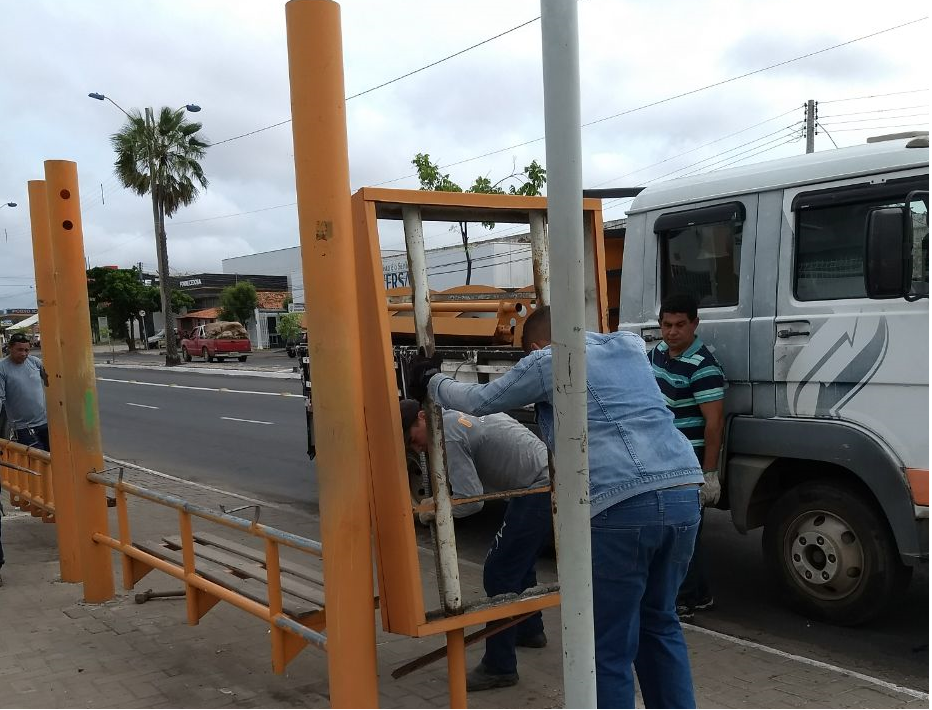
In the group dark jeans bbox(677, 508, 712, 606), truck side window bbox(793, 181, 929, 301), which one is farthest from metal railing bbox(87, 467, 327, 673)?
truck side window bbox(793, 181, 929, 301)

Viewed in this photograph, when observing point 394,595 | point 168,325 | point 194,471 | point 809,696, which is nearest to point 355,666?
point 394,595

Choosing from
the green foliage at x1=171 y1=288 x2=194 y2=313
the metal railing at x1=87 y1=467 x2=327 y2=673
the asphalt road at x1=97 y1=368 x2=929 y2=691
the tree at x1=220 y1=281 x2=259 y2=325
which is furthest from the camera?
the green foliage at x1=171 y1=288 x2=194 y2=313

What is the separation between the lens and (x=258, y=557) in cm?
490

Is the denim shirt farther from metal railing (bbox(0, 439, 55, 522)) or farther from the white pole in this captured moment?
metal railing (bbox(0, 439, 55, 522))

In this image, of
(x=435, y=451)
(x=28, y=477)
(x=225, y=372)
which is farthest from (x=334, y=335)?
(x=225, y=372)

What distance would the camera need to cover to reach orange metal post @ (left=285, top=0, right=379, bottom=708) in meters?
3.12

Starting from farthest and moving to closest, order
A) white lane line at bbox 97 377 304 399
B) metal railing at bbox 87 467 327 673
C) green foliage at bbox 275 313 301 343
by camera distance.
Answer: green foliage at bbox 275 313 301 343, white lane line at bbox 97 377 304 399, metal railing at bbox 87 467 327 673

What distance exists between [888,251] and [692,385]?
49.6 inches

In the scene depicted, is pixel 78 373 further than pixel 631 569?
Yes

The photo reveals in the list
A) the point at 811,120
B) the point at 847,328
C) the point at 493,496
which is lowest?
the point at 493,496

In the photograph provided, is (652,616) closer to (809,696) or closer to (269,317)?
(809,696)

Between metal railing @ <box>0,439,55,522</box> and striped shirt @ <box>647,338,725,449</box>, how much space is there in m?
4.76

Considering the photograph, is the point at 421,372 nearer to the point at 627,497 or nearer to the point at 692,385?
the point at 627,497

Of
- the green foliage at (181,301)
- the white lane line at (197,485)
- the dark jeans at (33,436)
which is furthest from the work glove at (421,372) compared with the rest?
the green foliage at (181,301)
